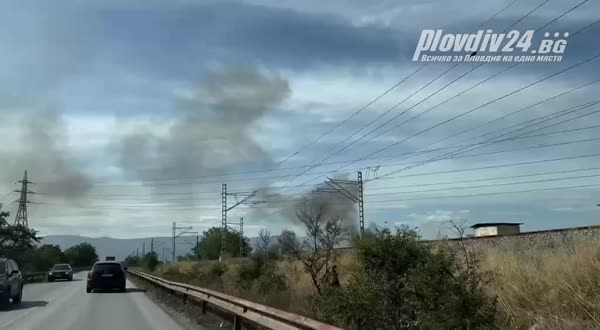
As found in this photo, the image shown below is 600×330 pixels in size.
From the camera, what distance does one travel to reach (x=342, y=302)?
1133 cm

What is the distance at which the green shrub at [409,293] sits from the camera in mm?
8359

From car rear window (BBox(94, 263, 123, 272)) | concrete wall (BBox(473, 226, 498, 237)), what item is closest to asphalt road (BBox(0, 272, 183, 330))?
car rear window (BBox(94, 263, 123, 272))

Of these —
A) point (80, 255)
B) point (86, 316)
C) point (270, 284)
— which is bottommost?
point (86, 316)

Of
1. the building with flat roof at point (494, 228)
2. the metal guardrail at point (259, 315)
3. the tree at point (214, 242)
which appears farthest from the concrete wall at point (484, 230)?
the tree at point (214, 242)

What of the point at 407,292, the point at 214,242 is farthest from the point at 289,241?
the point at 214,242

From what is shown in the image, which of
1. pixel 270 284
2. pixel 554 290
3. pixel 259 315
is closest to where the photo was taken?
pixel 554 290

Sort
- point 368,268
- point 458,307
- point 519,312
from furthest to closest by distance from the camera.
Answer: point 368,268, point 519,312, point 458,307

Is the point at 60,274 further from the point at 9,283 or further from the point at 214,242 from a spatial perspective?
the point at 214,242

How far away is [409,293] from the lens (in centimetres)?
971

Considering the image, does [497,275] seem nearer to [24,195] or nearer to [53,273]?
[53,273]

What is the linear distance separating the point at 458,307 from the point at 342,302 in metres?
3.36

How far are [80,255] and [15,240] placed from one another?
309 feet

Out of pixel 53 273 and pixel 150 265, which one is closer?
pixel 53 273

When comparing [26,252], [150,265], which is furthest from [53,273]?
[26,252]
